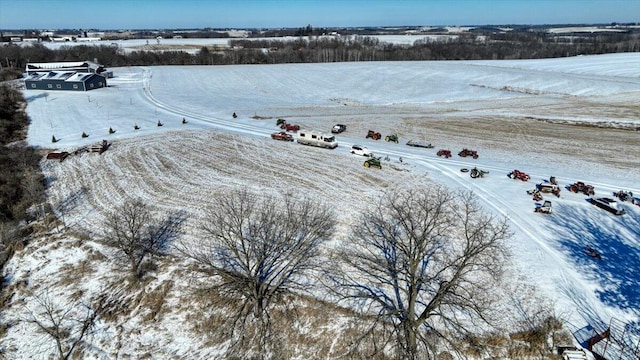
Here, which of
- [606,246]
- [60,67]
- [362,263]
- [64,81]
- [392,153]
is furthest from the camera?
[60,67]

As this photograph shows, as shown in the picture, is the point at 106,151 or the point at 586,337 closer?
the point at 586,337

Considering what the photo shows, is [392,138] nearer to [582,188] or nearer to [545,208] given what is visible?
[582,188]

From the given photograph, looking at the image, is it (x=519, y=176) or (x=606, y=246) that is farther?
(x=519, y=176)

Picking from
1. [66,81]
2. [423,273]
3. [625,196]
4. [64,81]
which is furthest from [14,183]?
[625,196]

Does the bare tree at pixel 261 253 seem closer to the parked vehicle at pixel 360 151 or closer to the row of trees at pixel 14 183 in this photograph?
the parked vehicle at pixel 360 151

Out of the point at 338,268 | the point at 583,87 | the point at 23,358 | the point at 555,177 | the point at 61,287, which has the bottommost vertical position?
the point at 23,358

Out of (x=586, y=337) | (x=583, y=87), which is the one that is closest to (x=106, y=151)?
(x=586, y=337)

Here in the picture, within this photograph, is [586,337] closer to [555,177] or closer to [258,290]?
[258,290]
